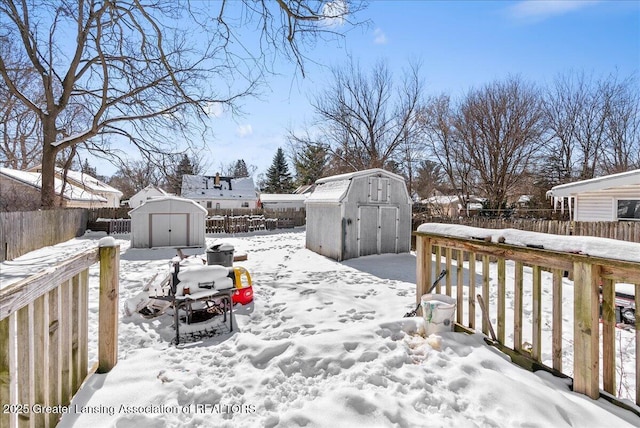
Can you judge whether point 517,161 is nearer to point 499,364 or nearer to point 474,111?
point 474,111

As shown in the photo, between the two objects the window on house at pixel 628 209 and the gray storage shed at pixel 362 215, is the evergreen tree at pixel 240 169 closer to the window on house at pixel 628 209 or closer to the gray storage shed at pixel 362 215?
the gray storage shed at pixel 362 215

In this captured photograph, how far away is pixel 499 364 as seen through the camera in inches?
107

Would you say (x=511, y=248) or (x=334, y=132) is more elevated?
(x=334, y=132)

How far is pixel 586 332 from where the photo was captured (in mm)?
2285

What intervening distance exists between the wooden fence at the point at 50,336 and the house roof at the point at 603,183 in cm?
1271

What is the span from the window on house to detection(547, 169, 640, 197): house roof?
80 cm

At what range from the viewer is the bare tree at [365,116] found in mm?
22000

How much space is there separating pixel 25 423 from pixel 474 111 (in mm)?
21880

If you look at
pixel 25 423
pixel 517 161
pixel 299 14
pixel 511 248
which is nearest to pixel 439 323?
pixel 511 248

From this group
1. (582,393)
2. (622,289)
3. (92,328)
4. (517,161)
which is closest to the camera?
(582,393)

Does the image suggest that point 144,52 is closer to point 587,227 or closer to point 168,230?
point 168,230

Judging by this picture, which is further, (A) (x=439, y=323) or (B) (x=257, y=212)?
(B) (x=257, y=212)

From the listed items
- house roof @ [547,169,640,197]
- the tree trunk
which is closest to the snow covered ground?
A: house roof @ [547,169,640,197]

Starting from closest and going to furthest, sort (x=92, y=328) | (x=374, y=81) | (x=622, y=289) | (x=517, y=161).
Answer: (x=92, y=328)
(x=622, y=289)
(x=517, y=161)
(x=374, y=81)
